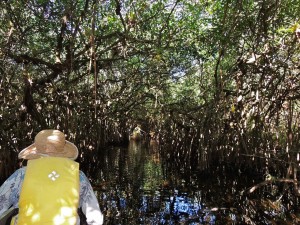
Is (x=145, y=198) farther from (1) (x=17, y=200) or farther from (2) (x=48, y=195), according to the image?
(2) (x=48, y=195)

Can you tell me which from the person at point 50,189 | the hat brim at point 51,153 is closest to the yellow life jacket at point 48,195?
the person at point 50,189

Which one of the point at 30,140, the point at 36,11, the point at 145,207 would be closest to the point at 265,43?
the point at 145,207

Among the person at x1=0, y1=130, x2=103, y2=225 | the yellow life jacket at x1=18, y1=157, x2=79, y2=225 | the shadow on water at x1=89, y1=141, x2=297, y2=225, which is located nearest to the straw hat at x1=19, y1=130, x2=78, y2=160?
the person at x1=0, y1=130, x2=103, y2=225

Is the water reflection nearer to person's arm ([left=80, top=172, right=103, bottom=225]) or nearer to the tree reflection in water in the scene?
the tree reflection in water

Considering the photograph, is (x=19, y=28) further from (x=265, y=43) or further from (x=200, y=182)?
(x=200, y=182)

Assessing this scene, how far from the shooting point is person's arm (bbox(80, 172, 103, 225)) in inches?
75.0

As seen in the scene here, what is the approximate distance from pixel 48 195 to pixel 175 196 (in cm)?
455

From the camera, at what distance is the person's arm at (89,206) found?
191 cm

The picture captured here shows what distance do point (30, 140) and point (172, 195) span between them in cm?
297

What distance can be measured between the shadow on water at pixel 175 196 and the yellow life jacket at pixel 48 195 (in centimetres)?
294

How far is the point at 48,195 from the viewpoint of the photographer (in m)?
1.81

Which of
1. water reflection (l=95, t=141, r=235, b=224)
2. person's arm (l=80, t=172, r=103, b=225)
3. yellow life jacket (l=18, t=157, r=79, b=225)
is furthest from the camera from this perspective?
water reflection (l=95, t=141, r=235, b=224)

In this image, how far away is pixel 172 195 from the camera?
622cm

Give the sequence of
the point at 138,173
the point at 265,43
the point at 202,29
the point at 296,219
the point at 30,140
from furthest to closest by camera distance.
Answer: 1. the point at 138,173
2. the point at 30,140
3. the point at 202,29
4. the point at 265,43
5. the point at 296,219
